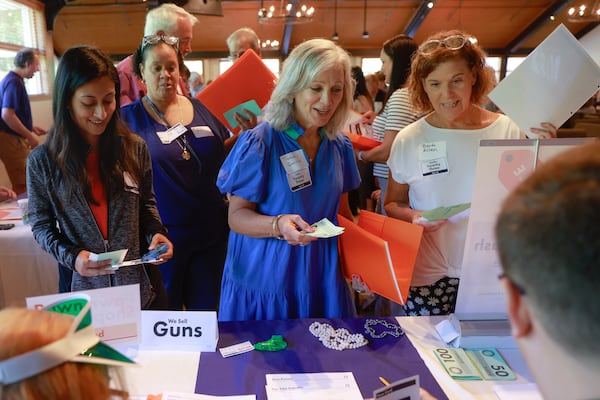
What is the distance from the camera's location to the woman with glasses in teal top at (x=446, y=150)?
5.37 ft

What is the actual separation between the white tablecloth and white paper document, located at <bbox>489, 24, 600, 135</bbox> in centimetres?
244

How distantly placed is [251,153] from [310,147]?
238 mm

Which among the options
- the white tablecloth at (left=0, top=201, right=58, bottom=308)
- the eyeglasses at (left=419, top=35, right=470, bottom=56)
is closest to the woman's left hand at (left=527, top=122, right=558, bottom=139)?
the eyeglasses at (left=419, top=35, right=470, bottom=56)

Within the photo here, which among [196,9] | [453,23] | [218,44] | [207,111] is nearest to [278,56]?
[218,44]

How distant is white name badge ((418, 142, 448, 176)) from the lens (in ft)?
5.44

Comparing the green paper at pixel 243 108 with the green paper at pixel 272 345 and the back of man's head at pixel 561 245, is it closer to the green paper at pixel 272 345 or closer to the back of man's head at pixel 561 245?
the green paper at pixel 272 345

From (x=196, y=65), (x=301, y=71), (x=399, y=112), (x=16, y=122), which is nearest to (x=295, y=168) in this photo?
(x=301, y=71)

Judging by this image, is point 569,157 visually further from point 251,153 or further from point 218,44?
point 218,44

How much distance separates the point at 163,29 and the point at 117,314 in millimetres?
1718

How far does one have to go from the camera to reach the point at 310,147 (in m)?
1.70

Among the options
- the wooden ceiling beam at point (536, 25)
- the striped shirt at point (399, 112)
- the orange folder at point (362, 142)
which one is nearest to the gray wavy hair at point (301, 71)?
the striped shirt at point (399, 112)

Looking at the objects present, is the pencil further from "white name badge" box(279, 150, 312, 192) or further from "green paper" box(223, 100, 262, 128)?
"green paper" box(223, 100, 262, 128)

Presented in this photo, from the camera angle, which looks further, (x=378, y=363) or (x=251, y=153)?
(x=251, y=153)

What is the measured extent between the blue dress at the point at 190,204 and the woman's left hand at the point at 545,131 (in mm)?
1356
